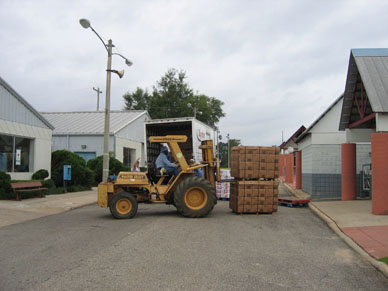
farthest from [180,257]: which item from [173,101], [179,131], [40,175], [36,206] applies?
[173,101]

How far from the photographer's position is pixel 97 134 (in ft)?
84.6

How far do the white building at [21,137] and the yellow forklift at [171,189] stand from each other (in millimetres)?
7028

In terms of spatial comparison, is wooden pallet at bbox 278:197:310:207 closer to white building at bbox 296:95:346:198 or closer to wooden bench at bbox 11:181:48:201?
white building at bbox 296:95:346:198

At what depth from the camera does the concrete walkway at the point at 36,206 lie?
10.9 m

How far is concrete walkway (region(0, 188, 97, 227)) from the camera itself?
10.9 meters

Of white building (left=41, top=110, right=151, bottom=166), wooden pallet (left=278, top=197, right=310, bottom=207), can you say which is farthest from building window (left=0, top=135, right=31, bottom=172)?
wooden pallet (left=278, top=197, right=310, bottom=207)

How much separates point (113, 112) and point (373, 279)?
2849cm

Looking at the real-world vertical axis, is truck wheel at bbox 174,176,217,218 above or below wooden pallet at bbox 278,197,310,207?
above

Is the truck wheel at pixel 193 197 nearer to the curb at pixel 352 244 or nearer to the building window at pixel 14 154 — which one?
the curb at pixel 352 244

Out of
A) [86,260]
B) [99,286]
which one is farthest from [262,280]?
[86,260]

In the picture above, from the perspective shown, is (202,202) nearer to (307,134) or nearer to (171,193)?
(171,193)

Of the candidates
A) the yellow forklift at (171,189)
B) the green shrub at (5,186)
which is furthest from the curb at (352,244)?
the green shrub at (5,186)

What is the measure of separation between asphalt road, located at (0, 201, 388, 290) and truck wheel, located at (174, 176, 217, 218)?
51 cm

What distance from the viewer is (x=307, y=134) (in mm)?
17594
